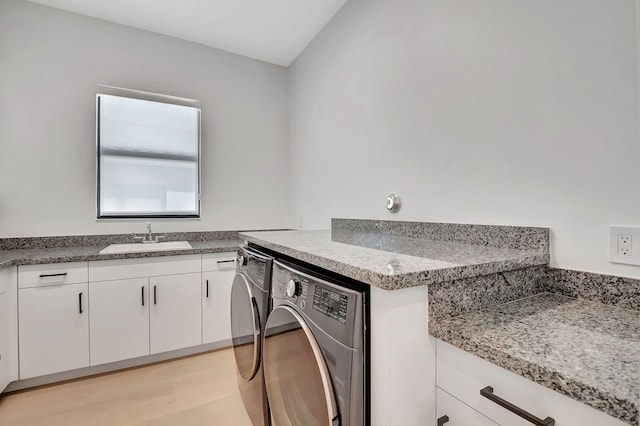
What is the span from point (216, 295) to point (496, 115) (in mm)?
2212

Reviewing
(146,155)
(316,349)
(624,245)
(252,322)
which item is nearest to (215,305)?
(252,322)

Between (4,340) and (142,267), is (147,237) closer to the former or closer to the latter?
(142,267)

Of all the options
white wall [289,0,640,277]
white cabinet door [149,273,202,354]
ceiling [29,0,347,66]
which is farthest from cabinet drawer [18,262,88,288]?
ceiling [29,0,347,66]

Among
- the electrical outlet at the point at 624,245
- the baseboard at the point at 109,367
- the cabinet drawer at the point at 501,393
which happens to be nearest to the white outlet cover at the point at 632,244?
the electrical outlet at the point at 624,245

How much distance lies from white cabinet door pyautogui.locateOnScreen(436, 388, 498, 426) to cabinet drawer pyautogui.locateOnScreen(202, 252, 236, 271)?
198 centimetres

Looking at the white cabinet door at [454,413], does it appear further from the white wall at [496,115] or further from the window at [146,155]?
the window at [146,155]

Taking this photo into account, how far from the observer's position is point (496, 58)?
4.33 ft

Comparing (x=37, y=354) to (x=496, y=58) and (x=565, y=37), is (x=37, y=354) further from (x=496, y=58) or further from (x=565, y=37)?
(x=565, y=37)

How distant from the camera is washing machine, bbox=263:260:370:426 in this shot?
0.79 m

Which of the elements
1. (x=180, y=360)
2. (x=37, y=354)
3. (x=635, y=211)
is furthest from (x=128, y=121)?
(x=635, y=211)

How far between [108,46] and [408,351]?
3.14 m

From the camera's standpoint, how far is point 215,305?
2.44 meters

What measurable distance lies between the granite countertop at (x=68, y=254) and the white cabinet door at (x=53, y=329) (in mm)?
183

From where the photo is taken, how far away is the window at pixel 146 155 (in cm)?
255
